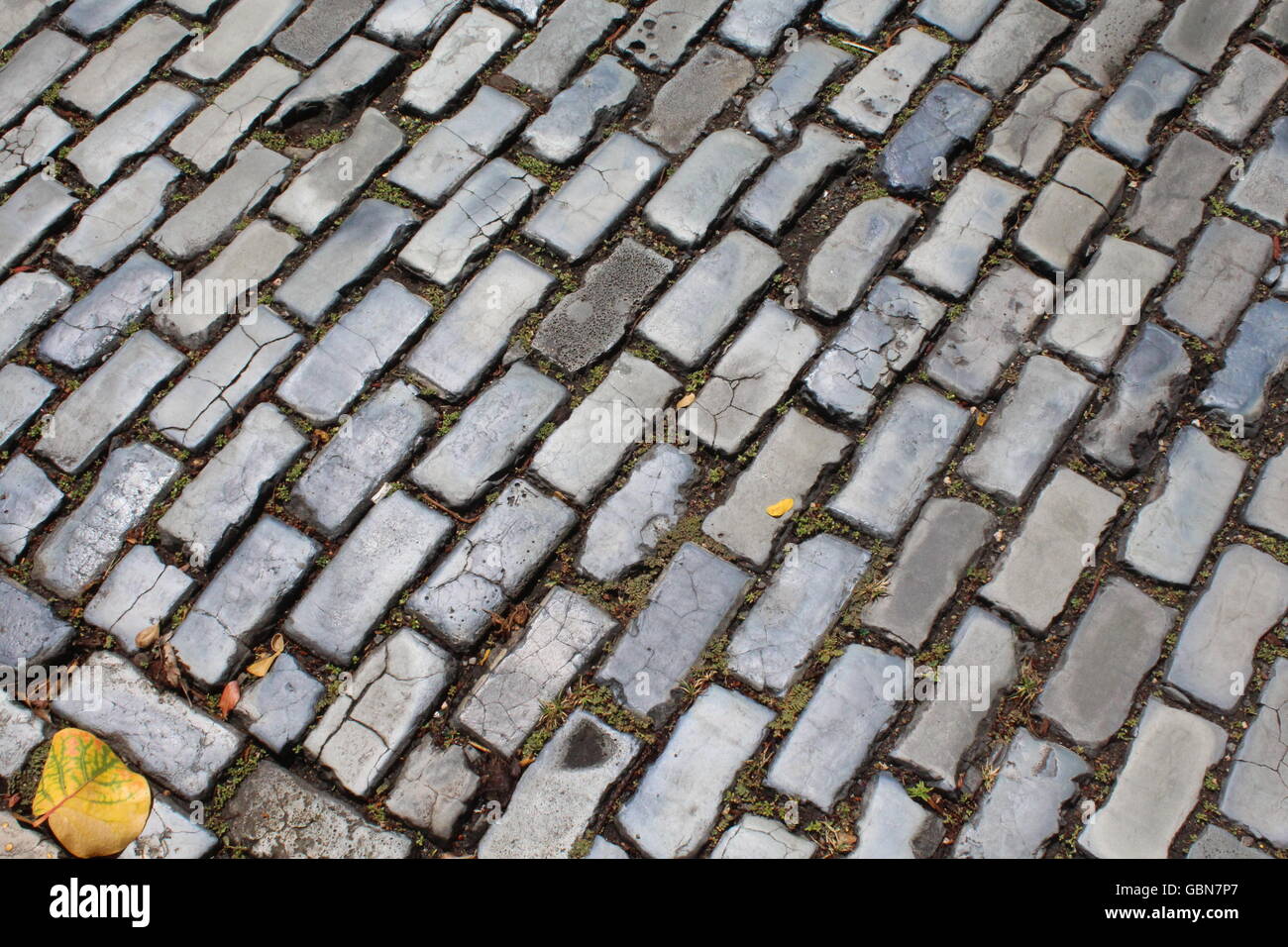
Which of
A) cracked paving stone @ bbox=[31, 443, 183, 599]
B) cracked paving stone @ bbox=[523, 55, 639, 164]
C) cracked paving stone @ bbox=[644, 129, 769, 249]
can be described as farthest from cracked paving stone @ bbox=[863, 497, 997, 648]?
cracked paving stone @ bbox=[31, 443, 183, 599]

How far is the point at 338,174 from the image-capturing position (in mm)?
3572

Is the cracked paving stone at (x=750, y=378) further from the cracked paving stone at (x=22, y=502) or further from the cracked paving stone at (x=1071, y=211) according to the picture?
the cracked paving stone at (x=22, y=502)

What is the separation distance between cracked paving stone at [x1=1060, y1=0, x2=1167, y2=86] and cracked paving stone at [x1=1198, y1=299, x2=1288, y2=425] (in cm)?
102

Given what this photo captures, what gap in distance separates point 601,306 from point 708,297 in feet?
1.13

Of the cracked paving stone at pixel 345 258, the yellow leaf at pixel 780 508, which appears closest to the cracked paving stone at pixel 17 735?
the cracked paving stone at pixel 345 258

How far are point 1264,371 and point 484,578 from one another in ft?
8.02

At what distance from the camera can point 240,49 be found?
385cm

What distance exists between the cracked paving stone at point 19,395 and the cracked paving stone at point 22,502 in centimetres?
12

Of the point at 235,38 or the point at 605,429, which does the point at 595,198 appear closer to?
the point at 605,429

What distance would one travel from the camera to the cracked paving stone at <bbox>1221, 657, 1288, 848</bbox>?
103 inches

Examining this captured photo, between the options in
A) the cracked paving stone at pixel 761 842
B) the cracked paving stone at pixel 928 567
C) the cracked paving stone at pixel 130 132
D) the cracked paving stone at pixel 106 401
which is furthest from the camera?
the cracked paving stone at pixel 130 132

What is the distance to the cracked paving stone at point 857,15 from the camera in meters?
3.78
